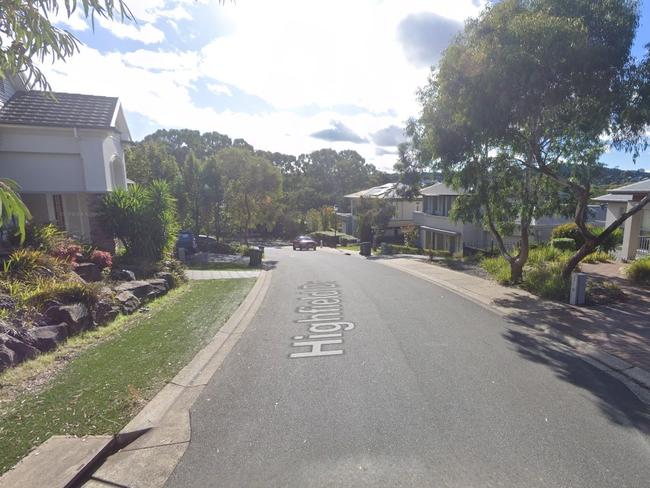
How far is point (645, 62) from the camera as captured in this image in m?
8.27

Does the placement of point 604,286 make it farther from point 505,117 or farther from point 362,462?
point 362,462

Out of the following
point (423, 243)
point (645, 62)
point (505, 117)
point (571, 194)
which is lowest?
point (423, 243)

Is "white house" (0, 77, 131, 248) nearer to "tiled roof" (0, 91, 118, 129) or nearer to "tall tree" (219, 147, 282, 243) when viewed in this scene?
"tiled roof" (0, 91, 118, 129)

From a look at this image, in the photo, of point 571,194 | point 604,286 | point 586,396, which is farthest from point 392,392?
point 571,194

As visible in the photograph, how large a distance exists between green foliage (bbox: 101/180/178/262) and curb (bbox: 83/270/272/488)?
8.04 metres

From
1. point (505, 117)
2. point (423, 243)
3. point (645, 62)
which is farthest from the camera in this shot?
point (423, 243)

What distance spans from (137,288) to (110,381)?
16.8 ft

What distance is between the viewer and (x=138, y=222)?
12875 mm

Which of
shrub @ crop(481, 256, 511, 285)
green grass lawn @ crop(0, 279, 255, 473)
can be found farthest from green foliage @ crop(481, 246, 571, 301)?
green grass lawn @ crop(0, 279, 255, 473)

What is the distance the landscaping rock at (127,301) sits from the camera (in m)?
8.58

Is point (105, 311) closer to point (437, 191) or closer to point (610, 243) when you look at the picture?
point (610, 243)

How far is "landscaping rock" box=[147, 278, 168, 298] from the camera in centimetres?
1023

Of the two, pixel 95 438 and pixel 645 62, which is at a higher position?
pixel 645 62

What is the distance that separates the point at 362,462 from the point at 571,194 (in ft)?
40.2
